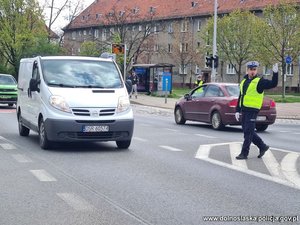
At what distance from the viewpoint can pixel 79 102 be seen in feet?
38.5

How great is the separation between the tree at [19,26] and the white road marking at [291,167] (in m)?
51.1

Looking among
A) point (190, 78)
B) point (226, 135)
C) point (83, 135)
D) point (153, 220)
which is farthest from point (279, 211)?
point (190, 78)

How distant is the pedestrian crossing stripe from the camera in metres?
8.89

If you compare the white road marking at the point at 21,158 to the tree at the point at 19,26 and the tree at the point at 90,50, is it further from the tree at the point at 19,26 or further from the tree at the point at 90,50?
the tree at the point at 90,50

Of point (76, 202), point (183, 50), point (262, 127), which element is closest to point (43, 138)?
point (76, 202)

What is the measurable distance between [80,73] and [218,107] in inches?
280

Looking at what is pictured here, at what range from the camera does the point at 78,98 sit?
465 inches

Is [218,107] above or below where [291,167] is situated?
above

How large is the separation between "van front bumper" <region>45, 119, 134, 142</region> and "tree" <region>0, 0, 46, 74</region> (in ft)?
164

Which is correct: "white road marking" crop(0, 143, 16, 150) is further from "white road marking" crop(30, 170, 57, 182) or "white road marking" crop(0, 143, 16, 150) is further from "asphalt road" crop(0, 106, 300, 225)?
"white road marking" crop(30, 170, 57, 182)

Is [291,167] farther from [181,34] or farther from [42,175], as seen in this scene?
[181,34]

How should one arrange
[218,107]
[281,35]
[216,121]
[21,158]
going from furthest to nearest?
[281,35] < [216,121] < [218,107] < [21,158]

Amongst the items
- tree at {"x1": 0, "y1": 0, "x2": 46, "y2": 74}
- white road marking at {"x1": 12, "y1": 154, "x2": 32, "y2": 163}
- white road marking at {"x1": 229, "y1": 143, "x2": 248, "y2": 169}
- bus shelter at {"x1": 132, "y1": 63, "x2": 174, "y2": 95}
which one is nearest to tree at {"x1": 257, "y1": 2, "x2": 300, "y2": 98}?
bus shelter at {"x1": 132, "y1": 63, "x2": 174, "y2": 95}

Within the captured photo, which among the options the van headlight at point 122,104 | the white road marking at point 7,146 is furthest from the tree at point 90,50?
the van headlight at point 122,104
